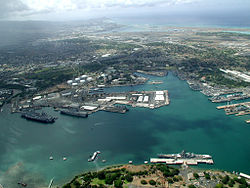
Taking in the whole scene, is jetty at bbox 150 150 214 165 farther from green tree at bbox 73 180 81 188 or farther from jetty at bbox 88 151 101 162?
green tree at bbox 73 180 81 188

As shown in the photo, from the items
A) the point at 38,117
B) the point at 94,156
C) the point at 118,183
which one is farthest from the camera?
the point at 38,117

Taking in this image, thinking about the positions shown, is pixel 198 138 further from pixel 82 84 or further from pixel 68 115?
pixel 82 84

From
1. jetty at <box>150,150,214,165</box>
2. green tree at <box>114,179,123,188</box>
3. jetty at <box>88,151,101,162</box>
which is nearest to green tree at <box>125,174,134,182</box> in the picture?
green tree at <box>114,179,123,188</box>

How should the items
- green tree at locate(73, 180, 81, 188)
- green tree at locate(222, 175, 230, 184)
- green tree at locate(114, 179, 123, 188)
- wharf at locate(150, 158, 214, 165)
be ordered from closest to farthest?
green tree at locate(114, 179, 123, 188) < green tree at locate(222, 175, 230, 184) < green tree at locate(73, 180, 81, 188) < wharf at locate(150, 158, 214, 165)

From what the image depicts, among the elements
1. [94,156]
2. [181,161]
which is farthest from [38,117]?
[181,161]

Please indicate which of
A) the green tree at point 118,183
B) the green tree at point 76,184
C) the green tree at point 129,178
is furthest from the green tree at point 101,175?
the green tree at point 129,178

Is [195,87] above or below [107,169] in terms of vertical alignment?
above

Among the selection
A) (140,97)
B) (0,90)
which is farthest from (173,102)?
(0,90)

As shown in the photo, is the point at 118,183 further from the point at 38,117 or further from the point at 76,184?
the point at 38,117
